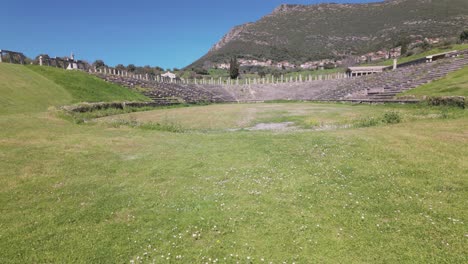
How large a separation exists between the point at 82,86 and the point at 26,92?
986 cm

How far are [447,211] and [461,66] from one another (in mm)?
39053

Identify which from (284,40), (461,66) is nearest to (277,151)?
(461,66)

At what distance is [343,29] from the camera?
156m

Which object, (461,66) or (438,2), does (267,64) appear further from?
(461,66)

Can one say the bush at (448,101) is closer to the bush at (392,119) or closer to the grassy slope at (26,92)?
the bush at (392,119)

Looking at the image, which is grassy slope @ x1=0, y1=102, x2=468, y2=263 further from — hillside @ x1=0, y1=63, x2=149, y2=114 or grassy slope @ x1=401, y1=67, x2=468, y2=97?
A: grassy slope @ x1=401, y1=67, x2=468, y2=97

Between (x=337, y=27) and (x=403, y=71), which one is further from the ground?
(x=337, y=27)

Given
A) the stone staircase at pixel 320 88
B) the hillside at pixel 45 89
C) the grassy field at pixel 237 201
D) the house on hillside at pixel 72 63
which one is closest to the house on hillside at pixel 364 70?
the stone staircase at pixel 320 88

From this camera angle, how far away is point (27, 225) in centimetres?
586

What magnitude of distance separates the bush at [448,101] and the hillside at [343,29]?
396 ft

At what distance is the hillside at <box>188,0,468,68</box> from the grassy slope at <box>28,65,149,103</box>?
403 ft

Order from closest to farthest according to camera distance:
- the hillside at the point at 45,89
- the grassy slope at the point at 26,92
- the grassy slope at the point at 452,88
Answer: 1. the grassy slope at the point at 26,92
2. the hillside at the point at 45,89
3. the grassy slope at the point at 452,88

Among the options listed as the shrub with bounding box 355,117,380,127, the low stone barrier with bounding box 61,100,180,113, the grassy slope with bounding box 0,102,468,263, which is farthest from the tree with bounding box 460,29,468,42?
the grassy slope with bounding box 0,102,468,263

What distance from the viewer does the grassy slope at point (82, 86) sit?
30764 millimetres
